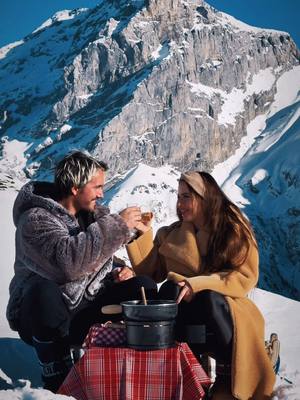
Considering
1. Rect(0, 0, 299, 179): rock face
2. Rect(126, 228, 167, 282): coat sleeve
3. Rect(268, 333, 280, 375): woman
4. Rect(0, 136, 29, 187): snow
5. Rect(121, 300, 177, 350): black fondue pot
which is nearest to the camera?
Rect(121, 300, 177, 350): black fondue pot

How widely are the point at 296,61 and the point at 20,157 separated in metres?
92.6

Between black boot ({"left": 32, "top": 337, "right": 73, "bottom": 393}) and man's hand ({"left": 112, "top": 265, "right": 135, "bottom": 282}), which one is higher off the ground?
man's hand ({"left": 112, "top": 265, "right": 135, "bottom": 282})

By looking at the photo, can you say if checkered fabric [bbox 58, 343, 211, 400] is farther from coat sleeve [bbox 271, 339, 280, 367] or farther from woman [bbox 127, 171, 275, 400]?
coat sleeve [bbox 271, 339, 280, 367]

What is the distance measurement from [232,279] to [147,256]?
0.70 meters

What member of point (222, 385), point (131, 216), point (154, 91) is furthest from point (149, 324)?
point (154, 91)

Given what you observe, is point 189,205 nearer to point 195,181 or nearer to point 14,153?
point 195,181

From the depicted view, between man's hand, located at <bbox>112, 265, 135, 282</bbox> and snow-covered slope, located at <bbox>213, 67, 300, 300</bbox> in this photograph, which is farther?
snow-covered slope, located at <bbox>213, 67, 300, 300</bbox>

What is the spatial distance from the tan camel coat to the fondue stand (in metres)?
0.33

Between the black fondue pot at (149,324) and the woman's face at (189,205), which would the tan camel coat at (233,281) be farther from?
the black fondue pot at (149,324)

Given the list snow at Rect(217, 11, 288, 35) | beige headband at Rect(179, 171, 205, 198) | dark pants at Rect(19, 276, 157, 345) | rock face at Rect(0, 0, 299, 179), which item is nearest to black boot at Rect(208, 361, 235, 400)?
dark pants at Rect(19, 276, 157, 345)

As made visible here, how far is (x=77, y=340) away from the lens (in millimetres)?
2852

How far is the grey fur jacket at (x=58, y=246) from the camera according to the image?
2590 millimetres

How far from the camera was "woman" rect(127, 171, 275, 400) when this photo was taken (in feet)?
8.55

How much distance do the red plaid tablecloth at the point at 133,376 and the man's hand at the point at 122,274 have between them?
682 mm
